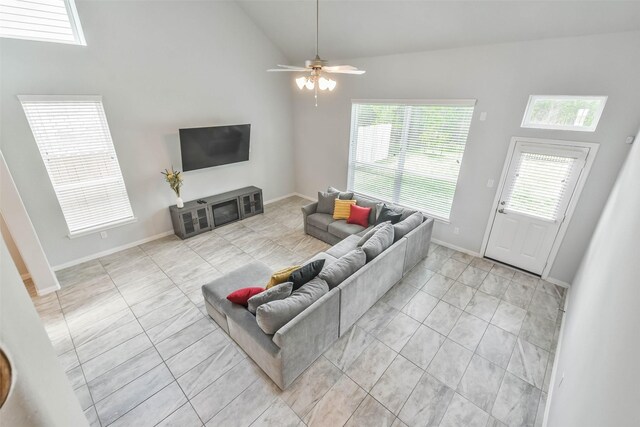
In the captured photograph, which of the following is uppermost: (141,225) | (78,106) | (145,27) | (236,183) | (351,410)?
(145,27)

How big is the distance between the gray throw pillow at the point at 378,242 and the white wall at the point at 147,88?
3.81 metres

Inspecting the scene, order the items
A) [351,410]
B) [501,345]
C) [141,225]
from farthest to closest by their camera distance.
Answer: [141,225] → [501,345] → [351,410]

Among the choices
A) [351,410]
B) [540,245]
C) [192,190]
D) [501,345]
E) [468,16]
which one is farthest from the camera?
[192,190]

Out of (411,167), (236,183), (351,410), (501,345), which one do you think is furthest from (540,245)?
(236,183)

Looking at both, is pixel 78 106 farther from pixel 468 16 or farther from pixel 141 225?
pixel 468 16

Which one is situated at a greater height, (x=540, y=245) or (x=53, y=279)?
(x=540, y=245)

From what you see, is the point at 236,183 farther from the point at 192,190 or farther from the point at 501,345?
the point at 501,345

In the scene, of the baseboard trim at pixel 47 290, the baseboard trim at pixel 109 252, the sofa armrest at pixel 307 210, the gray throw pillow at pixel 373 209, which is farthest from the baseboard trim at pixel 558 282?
the baseboard trim at pixel 47 290

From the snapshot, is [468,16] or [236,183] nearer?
[468,16]

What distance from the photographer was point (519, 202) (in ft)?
14.0

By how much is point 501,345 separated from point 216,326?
3.26 meters

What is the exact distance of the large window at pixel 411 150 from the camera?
15.4 feet

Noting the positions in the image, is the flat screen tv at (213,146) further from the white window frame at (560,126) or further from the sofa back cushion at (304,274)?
the white window frame at (560,126)

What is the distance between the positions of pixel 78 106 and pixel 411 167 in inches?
212
